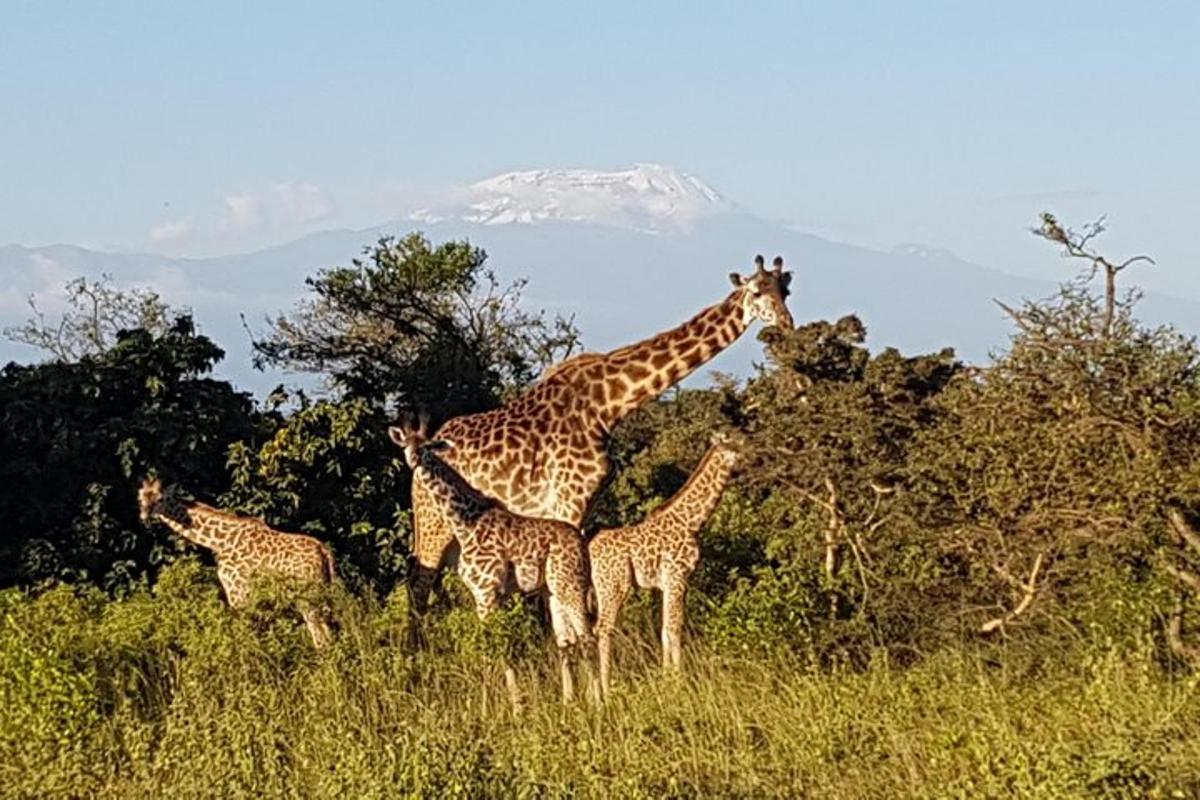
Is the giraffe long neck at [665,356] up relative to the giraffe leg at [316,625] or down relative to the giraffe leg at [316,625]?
up

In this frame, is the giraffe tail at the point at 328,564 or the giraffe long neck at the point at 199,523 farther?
the giraffe long neck at the point at 199,523

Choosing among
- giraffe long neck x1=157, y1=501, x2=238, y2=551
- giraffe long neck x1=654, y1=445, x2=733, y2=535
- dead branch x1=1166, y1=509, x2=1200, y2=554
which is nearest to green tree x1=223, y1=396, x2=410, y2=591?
giraffe long neck x1=157, y1=501, x2=238, y2=551

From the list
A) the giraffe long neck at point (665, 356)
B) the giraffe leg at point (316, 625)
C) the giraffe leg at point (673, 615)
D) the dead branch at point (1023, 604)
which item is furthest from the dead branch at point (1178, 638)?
the giraffe leg at point (316, 625)

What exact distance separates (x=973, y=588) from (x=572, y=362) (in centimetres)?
345

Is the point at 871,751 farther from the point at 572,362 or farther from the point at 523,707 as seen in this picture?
the point at 572,362

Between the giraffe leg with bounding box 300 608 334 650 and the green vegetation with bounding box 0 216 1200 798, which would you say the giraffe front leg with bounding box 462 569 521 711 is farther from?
the giraffe leg with bounding box 300 608 334 650

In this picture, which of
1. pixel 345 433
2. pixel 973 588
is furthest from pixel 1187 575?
pixel 345 433

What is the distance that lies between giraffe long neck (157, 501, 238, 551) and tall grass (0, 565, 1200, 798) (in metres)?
1.14

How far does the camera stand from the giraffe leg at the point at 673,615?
1188 centimetres

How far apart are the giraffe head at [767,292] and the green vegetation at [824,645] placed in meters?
0.80

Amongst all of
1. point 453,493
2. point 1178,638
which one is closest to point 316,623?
point 453,493

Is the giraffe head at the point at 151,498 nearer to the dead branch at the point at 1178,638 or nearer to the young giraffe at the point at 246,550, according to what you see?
the young giraffe at the point at 246,550

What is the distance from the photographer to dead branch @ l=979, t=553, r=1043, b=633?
10852 mm

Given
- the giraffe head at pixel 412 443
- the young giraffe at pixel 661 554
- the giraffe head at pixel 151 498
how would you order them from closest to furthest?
the young giraffe at pixel 661 554, the giraffe head at pixel 412 443, the giraffe head at pixel 151 498
